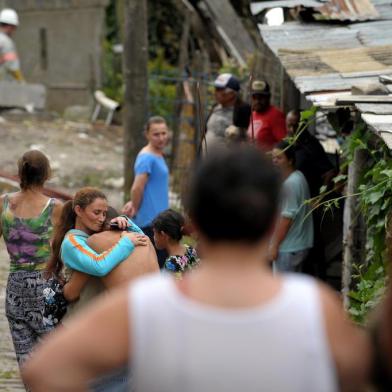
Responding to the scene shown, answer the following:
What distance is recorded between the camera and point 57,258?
596 cm

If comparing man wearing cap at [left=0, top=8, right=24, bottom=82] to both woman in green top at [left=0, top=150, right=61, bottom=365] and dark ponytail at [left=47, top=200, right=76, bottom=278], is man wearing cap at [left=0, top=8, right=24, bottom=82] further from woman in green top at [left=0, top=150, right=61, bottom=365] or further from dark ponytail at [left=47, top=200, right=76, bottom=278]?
dark ponytail at [left=47, top=200, right=76, bottom=278]

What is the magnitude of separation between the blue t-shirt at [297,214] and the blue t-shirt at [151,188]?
116 centimetres

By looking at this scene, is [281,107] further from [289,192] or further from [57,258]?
[57,258]

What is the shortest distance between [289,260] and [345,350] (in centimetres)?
630

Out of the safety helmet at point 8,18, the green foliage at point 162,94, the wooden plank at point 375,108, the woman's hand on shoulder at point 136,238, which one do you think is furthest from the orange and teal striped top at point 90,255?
the safety helmet at point 8,18

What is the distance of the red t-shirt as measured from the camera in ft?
34.1

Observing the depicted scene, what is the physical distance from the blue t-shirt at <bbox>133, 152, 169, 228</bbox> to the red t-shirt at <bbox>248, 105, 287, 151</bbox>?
146 centimetres

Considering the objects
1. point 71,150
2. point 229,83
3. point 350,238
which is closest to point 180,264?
point 350,238

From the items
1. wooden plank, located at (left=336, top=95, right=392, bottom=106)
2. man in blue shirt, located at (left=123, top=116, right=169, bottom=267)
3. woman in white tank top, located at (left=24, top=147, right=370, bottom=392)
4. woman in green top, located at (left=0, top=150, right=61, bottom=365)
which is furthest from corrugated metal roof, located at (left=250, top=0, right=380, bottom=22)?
woman in white tank top, located at (left=24, top=147, right=370, bottom=392)

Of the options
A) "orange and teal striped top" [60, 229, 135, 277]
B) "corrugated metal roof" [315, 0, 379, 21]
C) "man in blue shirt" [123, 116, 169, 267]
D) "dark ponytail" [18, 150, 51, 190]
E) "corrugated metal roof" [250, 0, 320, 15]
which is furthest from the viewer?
"corrugated metal roof" [250, 0, 320, 15]

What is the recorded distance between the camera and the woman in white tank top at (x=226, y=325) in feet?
8.32

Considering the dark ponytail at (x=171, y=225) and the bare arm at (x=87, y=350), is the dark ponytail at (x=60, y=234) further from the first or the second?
the bare arm at (x=87, y=350)

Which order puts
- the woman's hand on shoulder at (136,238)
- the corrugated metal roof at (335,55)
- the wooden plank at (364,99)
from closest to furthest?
the woman's hand on shoulder at (136,238), the wooden plank at (364,99), the corrugated metal roof at (335,55)

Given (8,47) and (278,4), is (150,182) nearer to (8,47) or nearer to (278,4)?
(278,4)
